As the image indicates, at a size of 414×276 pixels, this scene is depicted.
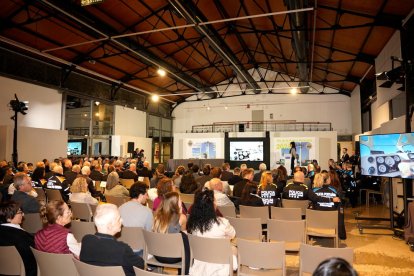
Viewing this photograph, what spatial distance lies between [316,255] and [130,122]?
17.6 metres

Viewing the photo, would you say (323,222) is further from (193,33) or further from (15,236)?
(193,33)

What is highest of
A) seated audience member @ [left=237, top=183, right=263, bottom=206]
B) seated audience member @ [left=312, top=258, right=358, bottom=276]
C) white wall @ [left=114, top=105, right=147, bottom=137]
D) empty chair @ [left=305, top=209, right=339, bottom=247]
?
white wall @ [left=114, top=105, right=147, bottom=137]

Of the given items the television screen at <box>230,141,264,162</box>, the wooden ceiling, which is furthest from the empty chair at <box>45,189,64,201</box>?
the television screen at <box>230,141,264,162</box>

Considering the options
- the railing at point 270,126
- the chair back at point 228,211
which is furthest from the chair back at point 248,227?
the railing at point 270,126

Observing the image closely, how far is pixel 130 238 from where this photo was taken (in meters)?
3.33

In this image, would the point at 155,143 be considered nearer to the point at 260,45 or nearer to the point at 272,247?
the point at 260,45

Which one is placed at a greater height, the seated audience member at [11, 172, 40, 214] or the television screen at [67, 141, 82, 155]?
the television screen at [67, 141, 82, 155]

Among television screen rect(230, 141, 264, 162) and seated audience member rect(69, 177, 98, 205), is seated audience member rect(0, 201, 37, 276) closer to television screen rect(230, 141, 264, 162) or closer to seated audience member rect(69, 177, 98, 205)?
seated audience member rect(69, 177, 98, 205)

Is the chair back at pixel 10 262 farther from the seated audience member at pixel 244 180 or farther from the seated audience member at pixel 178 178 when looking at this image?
the seated audience member at pixel 178 178

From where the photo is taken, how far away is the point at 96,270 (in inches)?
79.6

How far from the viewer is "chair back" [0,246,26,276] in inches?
100

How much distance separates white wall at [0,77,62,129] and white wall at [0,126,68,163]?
0.80 metres

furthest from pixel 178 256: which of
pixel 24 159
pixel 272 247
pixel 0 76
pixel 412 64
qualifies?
pixel 0 76

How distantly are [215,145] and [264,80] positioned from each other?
5.70m
